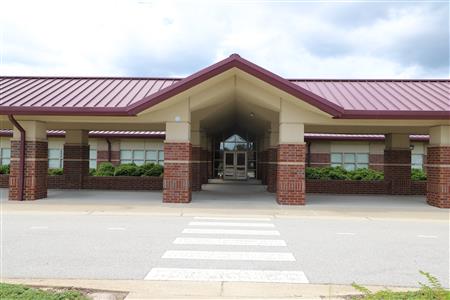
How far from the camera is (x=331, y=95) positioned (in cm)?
1792

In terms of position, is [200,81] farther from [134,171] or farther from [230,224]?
[134,171]

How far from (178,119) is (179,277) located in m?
10.1

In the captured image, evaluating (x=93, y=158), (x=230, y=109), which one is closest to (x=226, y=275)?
(x=230, y=109)

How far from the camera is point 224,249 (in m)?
8.66

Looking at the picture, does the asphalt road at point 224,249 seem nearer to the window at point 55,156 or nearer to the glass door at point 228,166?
the window at point 55,156

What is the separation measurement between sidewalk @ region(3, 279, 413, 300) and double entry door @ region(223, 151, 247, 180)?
29.1 metres

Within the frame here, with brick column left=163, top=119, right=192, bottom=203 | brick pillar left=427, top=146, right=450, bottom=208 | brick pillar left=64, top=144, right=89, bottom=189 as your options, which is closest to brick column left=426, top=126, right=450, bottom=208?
brick pillar left=427, top=146, right=450, bottom=208

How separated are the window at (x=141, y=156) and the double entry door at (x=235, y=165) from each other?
21.7ft

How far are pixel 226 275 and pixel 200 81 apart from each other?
9538 mm

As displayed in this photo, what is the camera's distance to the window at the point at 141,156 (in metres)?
30.9

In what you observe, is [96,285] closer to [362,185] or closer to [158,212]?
[158,212]

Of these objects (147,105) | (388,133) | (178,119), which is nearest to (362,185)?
(388,133)

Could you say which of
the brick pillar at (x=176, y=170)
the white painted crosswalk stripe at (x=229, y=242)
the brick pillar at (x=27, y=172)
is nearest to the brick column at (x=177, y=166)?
the brick pillar at (x=176, y=170)

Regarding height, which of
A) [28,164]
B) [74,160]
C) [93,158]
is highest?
[93,158]
